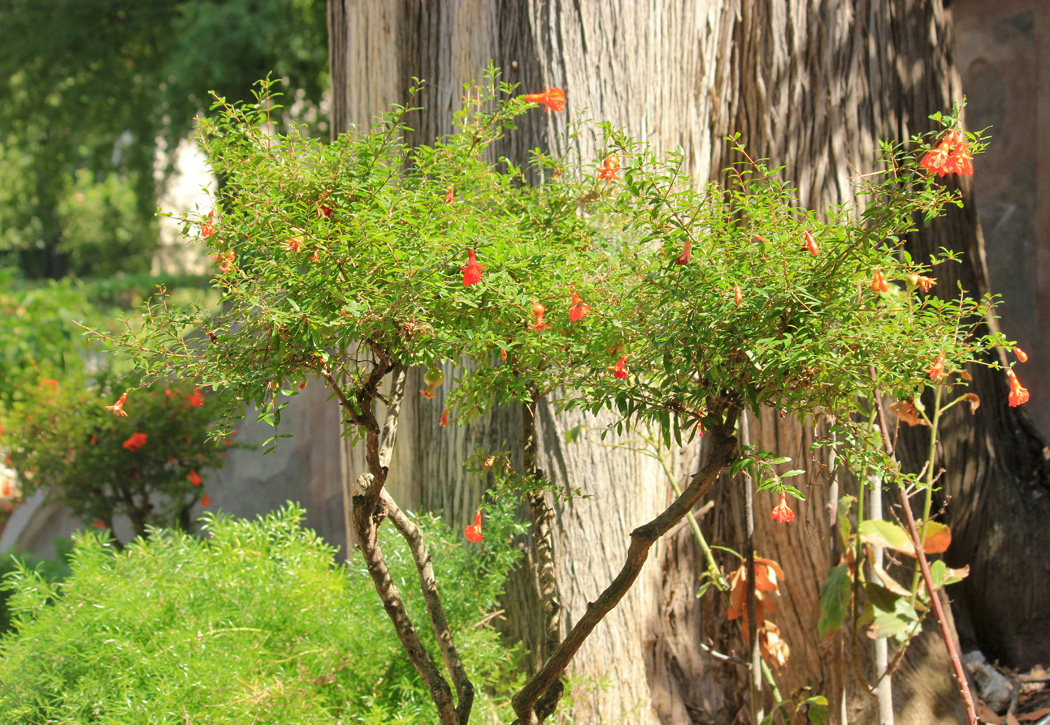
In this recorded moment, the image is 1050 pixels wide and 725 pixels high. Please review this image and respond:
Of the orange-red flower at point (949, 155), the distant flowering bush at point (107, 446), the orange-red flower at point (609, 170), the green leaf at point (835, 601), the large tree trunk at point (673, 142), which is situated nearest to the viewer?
the orange-red flower at point (949, 155)

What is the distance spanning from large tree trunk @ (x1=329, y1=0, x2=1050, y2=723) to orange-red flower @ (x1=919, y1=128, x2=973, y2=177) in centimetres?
144

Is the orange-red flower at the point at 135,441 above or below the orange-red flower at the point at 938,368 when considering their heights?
below

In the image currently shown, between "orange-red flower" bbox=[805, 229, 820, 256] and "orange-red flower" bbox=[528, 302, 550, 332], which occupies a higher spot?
"orange-red flower" bbox=[805, 229, 820, 256]

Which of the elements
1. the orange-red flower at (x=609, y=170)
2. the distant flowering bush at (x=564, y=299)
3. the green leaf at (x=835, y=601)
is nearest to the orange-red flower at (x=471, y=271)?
the distant flowering bush at (x=564, y=299)

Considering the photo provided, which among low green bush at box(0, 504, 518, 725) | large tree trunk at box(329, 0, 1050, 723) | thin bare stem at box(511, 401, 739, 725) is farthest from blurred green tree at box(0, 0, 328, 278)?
thin bare stem at box(511, 401, 739, 725)

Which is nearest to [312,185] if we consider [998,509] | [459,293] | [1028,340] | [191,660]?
[459,293]

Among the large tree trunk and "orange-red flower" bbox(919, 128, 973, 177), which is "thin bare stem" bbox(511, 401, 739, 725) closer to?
"orange-red flower" bbox(919, 128, 973, 177)

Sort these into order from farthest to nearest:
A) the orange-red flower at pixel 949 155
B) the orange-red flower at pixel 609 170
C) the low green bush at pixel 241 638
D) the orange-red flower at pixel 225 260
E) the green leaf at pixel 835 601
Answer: the green leaf at pixel 835 601 → the low green bush at pixel 241 638 → the orange-red flower at pixel 609 170 → the orange-red flower at pixel 225 260 → the orange-red flower at pixel 949 155

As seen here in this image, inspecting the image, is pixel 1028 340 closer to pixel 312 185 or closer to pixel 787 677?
pixel 787 677

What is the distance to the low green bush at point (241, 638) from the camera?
2.20 metres

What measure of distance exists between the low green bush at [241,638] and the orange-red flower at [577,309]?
3.58 ft

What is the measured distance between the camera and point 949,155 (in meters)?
1.45

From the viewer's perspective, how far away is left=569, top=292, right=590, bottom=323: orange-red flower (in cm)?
162

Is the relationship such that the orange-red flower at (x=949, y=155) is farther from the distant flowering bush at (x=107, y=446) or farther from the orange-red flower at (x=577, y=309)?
the distant flowering bush at (x=107, y=446)
